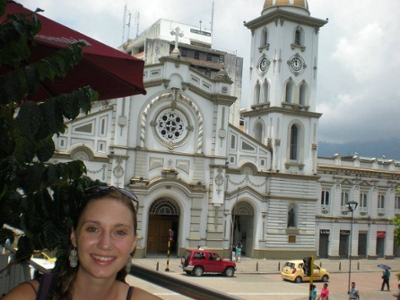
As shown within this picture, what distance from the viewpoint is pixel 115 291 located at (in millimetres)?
2596

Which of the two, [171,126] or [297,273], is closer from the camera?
[297,273]

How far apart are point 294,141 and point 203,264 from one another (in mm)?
12097

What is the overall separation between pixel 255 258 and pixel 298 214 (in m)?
4.02

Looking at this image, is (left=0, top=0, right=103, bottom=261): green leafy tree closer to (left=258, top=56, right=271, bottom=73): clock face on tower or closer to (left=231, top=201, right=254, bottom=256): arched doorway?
(left=231, top=201, right=254, bottom=256): arched doorway

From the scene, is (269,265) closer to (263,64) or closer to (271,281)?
(271,281)

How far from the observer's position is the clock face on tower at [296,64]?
35000mm

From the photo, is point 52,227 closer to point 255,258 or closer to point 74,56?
point 74,56

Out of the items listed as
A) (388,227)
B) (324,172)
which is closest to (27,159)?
(324,172)

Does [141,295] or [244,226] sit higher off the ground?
[141,295]

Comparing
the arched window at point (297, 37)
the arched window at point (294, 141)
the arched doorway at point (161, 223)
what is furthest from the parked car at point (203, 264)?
the arched window at point (297, 37)

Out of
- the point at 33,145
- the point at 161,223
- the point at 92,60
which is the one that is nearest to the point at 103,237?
the point at 33,145

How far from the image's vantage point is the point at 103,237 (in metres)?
2.51

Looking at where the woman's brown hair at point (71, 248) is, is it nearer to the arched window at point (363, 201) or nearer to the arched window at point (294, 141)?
the arched window at point (294, 141)

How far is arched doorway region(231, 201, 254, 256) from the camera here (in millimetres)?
33094
